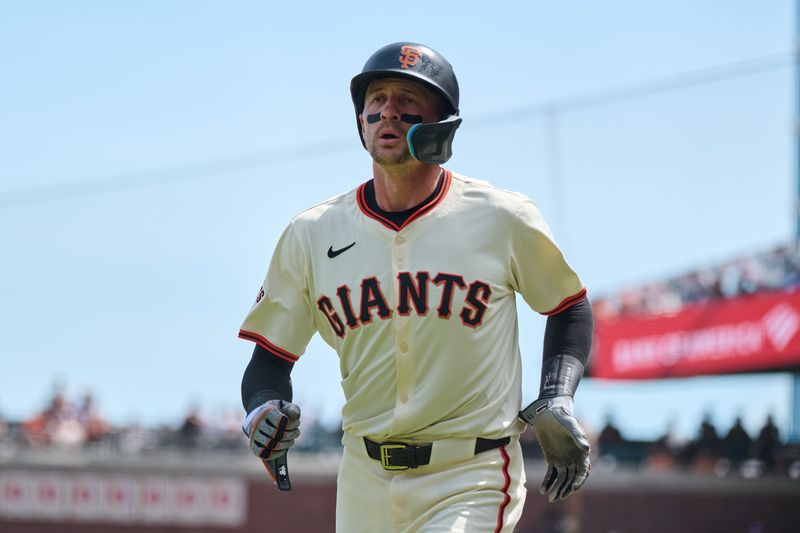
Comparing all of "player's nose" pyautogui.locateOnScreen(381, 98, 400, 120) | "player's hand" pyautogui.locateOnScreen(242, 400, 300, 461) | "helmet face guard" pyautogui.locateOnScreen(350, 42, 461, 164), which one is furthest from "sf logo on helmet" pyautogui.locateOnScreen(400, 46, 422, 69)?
"player's hand" pyautogui.locateOnScreen(242, 400, 300, 461)

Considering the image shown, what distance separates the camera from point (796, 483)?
73.7ft

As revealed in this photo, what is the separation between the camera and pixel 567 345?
536 cm

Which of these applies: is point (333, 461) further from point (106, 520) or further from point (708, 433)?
point (708, 433)

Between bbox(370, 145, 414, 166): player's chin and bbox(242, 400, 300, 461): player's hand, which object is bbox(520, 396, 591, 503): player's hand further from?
bbox(370, 145, 414, 166): player's chin

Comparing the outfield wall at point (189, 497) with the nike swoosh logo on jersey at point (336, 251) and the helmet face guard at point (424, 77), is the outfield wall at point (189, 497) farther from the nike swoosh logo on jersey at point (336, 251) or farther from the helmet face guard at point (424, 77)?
the helmet face guard at point (424, 77)

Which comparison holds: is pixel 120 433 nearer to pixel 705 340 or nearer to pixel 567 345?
pixel 705 340

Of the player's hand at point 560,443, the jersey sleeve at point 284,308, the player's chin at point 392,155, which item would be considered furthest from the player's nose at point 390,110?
the player's hand at point 560,443

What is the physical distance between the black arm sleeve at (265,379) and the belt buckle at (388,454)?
488 mm

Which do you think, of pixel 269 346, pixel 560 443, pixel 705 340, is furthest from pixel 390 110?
pixel 705 340

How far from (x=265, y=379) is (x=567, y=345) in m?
1.15

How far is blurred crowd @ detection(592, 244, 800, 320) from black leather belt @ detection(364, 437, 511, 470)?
16489 mm

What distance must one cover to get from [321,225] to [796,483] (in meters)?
18.4

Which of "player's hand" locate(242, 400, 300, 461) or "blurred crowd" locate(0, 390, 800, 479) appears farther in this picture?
"blurred crowd" locate(0, 390, 800, 479)

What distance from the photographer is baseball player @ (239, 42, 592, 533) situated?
17.0 feet
